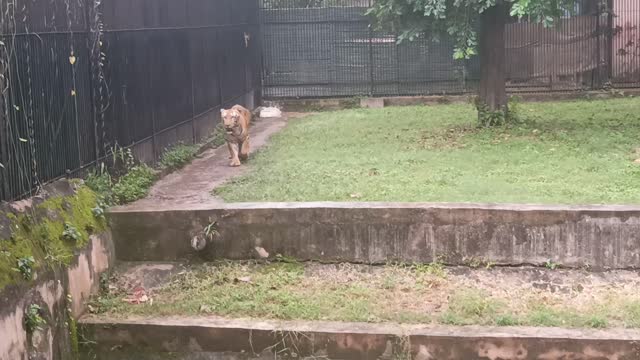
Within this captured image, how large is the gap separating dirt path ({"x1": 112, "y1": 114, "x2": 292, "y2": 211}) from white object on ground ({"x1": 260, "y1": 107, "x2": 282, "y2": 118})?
3.55m

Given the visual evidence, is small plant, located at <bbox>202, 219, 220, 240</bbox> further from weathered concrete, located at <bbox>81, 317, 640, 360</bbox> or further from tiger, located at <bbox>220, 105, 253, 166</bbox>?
tiger, located at <bbox>220, 105, 253, 166</bbox>

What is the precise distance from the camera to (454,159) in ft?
31.6

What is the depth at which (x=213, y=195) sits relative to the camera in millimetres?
7988

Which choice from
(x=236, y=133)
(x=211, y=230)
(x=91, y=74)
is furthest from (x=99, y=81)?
(x=236, y=133)

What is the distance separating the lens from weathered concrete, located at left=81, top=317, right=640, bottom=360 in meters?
5.36

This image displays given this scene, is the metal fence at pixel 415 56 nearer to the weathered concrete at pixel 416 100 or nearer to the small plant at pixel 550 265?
the weathered concrete at pixel 416 100

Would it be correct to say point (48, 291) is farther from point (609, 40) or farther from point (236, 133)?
point (609, 40)

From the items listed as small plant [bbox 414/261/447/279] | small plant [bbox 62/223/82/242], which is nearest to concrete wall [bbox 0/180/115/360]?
small plant [bbox 62/223/82/242]

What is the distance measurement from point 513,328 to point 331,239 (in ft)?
6.08

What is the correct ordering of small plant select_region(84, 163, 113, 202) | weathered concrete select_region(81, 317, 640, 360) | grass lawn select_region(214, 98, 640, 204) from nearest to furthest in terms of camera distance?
1. weathered concrete select_region(81, 317, 640, 360)
2. small plant select_region(84, 163, 113, 202)
3. grass lawn select_region(214, 98, 640, 204)

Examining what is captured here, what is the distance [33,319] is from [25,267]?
1.15 ft

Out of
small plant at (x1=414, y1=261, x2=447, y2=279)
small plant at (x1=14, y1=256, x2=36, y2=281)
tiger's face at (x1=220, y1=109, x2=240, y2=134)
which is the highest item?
tiger's face at (x1=220, y1=109, x2=240, y2=134)

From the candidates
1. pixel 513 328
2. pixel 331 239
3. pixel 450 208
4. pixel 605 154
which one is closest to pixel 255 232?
pixel 331 239

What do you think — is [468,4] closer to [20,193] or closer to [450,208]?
[450,208]
